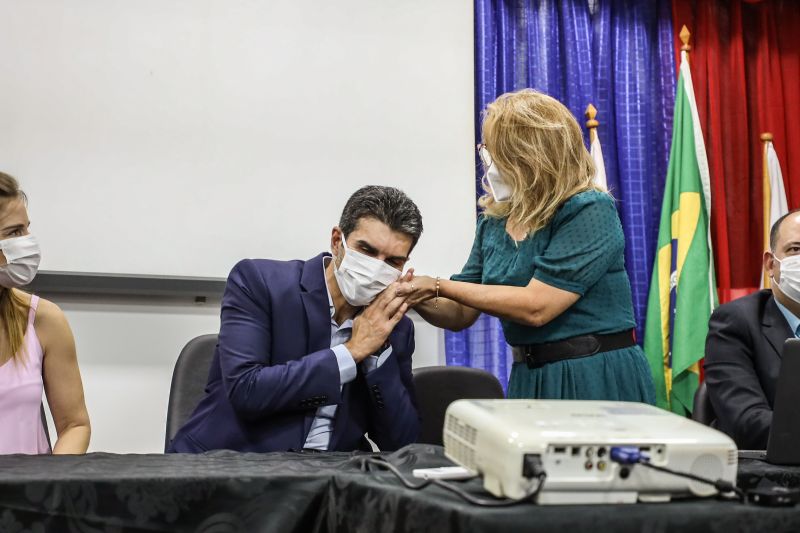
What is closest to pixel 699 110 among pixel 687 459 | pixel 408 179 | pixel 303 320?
pixel 408 179

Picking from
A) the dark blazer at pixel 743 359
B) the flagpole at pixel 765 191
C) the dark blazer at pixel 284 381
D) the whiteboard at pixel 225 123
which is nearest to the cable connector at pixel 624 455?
the dark blazer at pixel 284 381

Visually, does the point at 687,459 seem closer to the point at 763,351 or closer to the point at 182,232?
the point at 763,351

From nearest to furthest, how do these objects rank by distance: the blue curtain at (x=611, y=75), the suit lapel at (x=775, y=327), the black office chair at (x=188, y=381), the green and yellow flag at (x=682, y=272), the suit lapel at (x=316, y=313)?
the suit lapel at (x=316, y=313) < the suit lapel at (x=775, y=327) < the black office chair at (x=188, y=381) < the green and yellow flag at (x=682, y=272) < the blue curtain at (x=611, y=75)

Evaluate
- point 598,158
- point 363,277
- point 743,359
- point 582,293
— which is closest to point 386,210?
point 363,277

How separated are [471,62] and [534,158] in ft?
5.07

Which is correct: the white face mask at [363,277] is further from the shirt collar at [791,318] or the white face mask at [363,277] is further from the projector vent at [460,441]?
the shirt collar at [791,318]

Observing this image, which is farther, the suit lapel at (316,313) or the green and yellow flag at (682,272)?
the green and yellow flag at (682,272)

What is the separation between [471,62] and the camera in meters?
3.45

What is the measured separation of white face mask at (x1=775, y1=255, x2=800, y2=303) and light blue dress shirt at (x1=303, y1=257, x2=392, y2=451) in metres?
1.06

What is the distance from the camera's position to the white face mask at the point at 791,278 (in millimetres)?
2148

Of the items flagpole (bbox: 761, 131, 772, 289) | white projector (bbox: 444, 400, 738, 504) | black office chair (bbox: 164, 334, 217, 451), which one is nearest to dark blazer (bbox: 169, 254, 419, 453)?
black office chair (bbox: 164, 334, 217, 451)

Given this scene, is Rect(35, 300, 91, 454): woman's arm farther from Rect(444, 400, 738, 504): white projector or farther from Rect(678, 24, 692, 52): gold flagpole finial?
Rect(678, 24, 692, 52): gold flagpole finial

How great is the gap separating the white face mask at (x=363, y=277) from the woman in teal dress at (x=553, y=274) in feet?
0.18

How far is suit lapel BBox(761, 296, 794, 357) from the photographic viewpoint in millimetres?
2146
